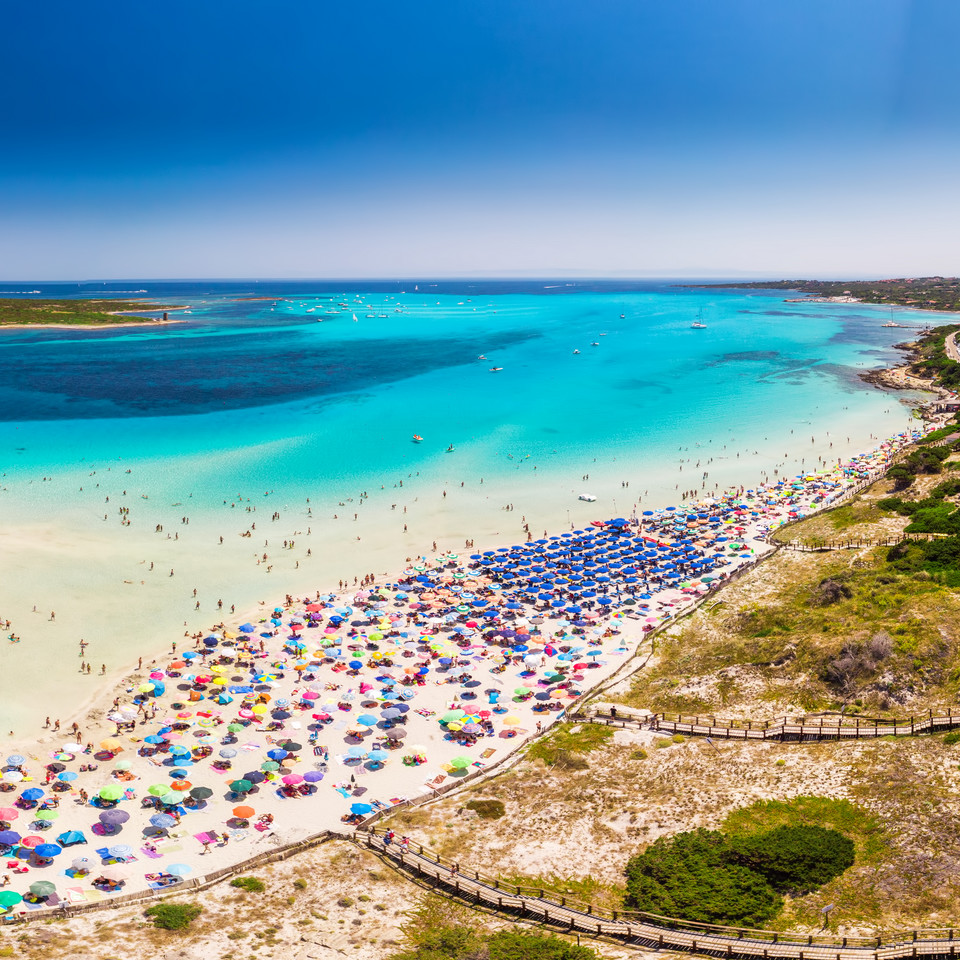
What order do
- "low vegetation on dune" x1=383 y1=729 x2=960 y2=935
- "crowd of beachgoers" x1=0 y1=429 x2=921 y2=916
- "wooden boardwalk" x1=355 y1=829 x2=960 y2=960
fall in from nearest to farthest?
"wooden boardwalk" x1=355 y1=829 x2=960 y2=960 → "low vegetation on dune" x1=383 y1=729 x2=960 y2=935 → "crowd of beachgoers" x1=0 y1=429 x2=921 y2=916

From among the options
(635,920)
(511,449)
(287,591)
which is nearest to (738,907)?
(635,920)

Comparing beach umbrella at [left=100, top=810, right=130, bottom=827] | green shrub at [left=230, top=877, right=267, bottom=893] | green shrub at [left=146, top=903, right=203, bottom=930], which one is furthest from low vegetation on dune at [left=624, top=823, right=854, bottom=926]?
beach umbrella at [left=100, top=810, right=130, bottom=827]

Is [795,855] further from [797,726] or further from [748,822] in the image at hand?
[797,726]

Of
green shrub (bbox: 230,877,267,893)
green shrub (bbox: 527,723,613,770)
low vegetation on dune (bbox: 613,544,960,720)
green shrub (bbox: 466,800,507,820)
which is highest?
low vegetation on dune (bbox: 613,544,960,720)

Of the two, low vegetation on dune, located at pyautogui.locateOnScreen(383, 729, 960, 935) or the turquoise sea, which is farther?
the turquoise sea

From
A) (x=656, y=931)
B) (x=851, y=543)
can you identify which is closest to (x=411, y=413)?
(x=851, y=543)

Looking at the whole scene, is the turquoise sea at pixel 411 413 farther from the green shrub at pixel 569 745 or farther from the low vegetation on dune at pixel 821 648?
the green shrub at pixel 569 745

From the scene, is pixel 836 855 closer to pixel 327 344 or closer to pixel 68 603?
pixel 68 603

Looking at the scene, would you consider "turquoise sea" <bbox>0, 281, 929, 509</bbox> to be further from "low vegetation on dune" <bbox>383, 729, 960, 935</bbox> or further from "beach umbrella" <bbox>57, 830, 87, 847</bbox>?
"low vegetation on dune" <bbox>383, 729, 960, 935</bbox>
